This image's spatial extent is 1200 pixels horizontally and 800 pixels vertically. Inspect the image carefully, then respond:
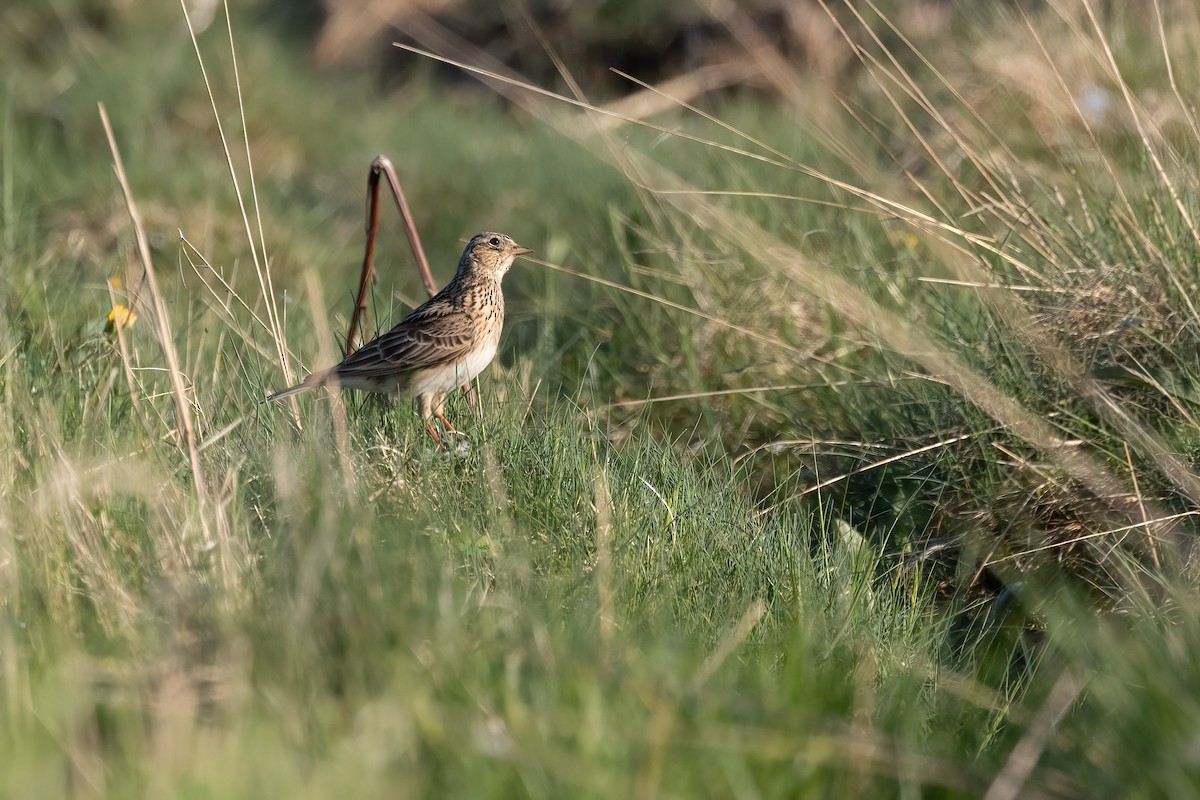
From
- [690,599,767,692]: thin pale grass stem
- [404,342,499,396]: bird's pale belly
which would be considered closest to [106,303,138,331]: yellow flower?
[404,342,499,396]: bird's pale belly

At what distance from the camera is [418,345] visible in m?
4.48

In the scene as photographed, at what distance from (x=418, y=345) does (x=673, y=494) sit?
108 centimetres

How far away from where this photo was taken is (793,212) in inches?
234

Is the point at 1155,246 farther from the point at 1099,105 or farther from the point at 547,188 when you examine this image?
the point at 547,188

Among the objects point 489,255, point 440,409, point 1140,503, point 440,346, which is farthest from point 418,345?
point 1140,503

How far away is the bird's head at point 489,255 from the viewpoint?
5199 mm

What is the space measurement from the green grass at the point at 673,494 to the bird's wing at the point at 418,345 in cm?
14

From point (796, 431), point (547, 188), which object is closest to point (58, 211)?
point (547, 188)

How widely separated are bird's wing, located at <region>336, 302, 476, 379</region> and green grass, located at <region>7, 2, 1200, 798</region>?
14 cm

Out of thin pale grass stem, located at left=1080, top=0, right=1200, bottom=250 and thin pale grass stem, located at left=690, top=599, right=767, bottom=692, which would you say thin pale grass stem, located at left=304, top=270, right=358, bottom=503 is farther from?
thin pale grass stem, located at left=1080, top=0, right=1200, bottom=250

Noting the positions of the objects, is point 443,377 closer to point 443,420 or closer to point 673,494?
point 443,420

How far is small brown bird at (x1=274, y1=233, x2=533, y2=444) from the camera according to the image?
4.23m

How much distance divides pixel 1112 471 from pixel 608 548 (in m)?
1.57

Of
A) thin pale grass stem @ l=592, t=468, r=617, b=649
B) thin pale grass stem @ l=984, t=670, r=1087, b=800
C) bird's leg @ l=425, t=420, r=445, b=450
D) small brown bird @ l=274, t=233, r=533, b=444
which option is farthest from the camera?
small brown bird @ l=274, t=233, r=533, b=444
